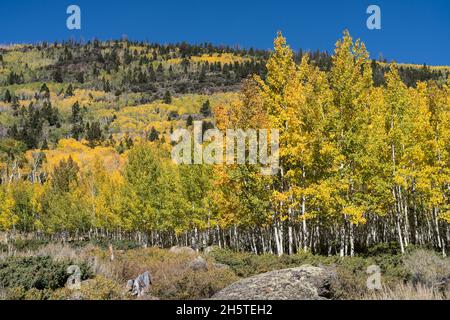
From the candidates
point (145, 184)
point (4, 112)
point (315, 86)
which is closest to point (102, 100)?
point (4, 112)

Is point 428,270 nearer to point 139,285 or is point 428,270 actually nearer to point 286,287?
point 286,287

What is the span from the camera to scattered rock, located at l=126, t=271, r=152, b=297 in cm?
1388

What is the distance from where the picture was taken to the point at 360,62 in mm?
22453

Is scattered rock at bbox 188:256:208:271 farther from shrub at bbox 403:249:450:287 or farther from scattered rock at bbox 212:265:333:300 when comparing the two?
shrub at bbox 403:249:450:287

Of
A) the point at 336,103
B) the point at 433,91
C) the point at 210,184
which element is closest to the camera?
the point at 336,103

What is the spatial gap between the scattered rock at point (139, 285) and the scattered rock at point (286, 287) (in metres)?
4.21

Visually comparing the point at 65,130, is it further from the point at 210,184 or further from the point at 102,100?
the point at 210,184

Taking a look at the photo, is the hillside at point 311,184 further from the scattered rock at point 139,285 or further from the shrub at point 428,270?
the scattered rock at point 139,285

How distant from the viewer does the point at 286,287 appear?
10.1 m

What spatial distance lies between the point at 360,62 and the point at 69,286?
17.5 metres

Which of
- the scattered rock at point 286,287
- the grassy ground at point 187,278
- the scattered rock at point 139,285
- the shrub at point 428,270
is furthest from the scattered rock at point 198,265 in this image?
the shrub at point 428,270

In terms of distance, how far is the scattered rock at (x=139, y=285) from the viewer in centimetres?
1388

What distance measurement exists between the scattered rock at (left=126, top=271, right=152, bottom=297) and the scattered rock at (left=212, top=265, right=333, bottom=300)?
13.8 ft

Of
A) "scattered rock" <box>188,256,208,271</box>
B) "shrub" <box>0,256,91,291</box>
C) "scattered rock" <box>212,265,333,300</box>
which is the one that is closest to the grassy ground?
"shrub" <box>0,256,91,291</box>
